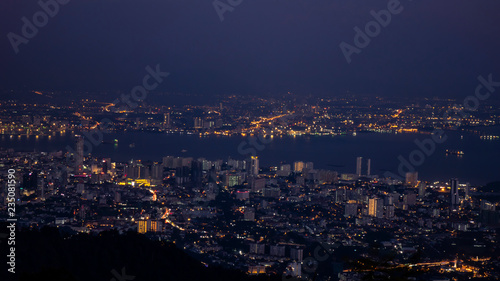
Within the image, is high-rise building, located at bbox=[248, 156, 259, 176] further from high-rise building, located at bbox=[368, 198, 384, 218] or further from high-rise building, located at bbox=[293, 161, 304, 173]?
high-rise building, located at bbox=[368, 198, 384, 218]

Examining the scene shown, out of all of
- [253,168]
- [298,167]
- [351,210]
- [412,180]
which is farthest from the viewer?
[298,167]

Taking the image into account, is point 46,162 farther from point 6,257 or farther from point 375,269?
point 375,269

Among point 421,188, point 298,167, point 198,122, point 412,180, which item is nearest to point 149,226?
point 421,188

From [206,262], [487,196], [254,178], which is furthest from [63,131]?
[206,262]

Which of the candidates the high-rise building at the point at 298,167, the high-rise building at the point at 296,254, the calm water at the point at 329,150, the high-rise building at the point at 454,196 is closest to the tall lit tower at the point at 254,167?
the high-rise building at the point at 298,167

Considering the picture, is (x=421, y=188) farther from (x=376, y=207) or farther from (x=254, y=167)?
(x=254, y=167)

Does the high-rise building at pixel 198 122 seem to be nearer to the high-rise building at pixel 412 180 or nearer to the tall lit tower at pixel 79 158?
the tall lit tower at pixel 79 158
